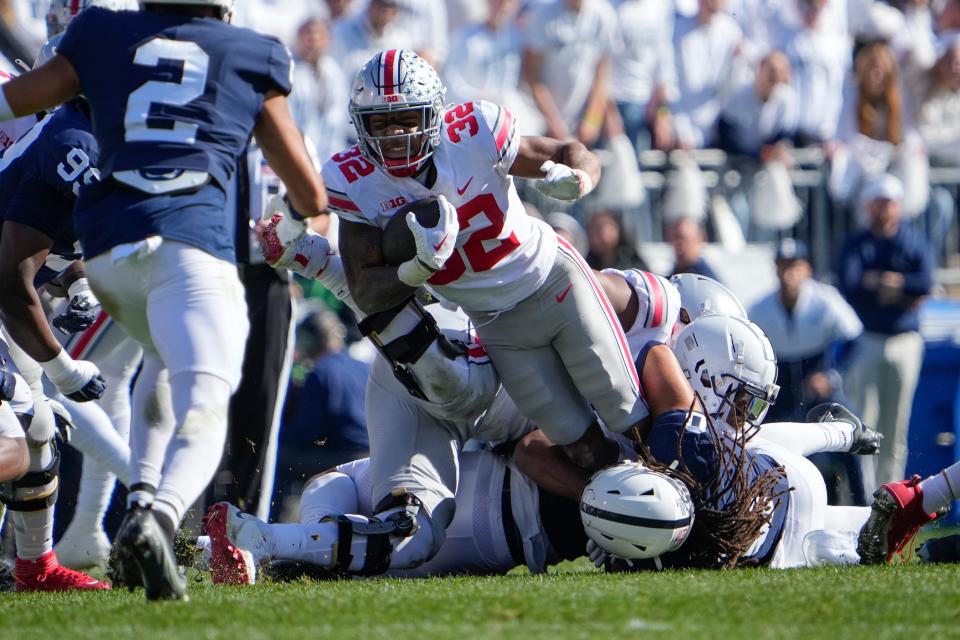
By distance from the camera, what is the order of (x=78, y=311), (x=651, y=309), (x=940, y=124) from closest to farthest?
(x=78, y=311) < (x=651, y=309) < (x=940, y=124)

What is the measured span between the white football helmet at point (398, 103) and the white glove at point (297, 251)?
516 mm

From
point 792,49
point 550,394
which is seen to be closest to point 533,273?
point 550,394

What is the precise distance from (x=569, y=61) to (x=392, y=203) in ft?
17.9

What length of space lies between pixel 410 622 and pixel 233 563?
4.51ft

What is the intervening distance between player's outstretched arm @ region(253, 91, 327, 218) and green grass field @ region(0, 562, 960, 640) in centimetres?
Answer: 117

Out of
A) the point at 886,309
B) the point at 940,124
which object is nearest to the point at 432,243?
the point at 886,309

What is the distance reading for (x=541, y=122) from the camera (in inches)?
404

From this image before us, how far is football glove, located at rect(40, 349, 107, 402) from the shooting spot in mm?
5203

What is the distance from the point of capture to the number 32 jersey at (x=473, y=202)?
5.15 m

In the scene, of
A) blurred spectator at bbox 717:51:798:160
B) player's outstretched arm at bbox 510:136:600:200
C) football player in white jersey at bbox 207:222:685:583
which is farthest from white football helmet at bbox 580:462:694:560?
blurred spectator at bbox 717:51:798:160

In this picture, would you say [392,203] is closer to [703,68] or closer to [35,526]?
[35,526]

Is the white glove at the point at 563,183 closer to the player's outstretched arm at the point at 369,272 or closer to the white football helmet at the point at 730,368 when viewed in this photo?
the player's outstretched arm at the point at 369,272

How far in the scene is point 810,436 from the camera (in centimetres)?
612

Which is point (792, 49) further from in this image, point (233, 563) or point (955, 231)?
point (233, 563)
